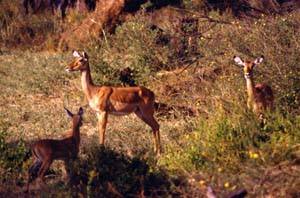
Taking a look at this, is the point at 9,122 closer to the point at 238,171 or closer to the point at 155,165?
the point at 155,165

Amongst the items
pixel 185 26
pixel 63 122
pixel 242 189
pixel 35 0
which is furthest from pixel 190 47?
pixel 35 0

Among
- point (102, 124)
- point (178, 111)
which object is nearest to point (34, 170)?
point (102, 124)

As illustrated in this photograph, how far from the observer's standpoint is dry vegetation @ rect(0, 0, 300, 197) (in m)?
7.93

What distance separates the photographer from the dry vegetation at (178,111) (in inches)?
312

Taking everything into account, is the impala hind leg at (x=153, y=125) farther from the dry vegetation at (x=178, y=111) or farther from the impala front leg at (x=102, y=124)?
the impala front leg at (x=102, y=124)

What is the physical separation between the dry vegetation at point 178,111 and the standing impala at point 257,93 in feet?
0.68

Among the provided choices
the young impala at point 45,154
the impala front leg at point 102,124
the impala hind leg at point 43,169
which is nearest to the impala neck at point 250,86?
the impala front leg at point 102,124

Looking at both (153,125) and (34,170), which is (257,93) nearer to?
(153,125)

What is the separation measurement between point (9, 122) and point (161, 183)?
485 cm

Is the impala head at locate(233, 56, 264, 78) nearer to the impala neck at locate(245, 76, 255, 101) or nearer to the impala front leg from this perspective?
the impala neck at locate(245, 76, 255, 101)

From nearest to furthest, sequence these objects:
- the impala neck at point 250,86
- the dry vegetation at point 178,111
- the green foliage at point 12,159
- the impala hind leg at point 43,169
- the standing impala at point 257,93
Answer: the dry vegetation at point 178,111, the impala hind leg at point 43,169, the green foliage at point 12,159, the standing impala at point 257,93, the impala neck at point 250,86

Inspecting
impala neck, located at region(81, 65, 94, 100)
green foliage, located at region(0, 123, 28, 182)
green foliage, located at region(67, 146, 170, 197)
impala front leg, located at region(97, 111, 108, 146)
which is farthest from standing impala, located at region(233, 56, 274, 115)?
green foliage, located at region(0, 123, 28, 182)

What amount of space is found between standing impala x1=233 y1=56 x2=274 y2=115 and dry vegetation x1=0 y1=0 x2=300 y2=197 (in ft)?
0.68

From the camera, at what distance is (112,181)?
8.08m
